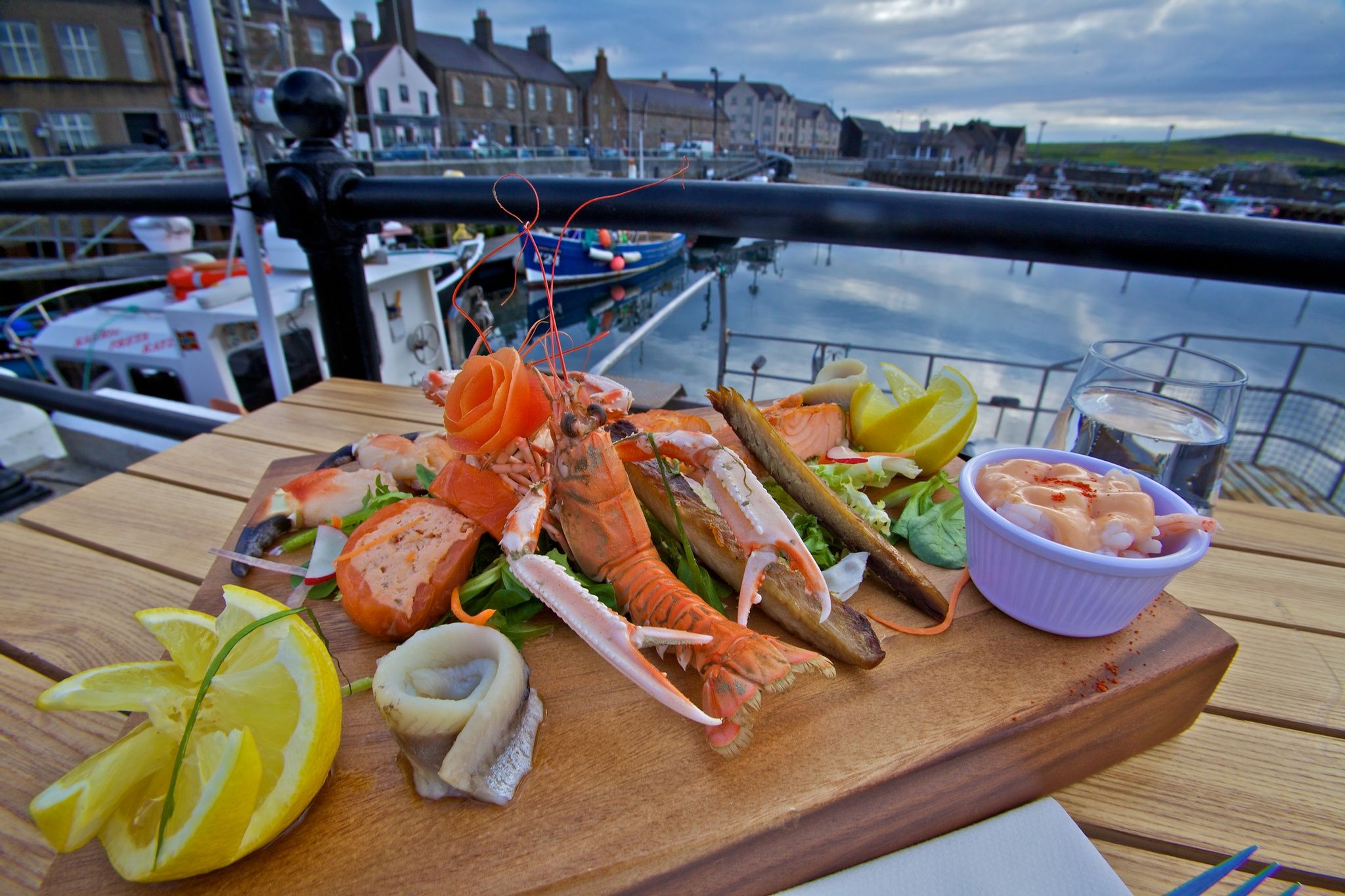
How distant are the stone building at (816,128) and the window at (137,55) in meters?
69.6

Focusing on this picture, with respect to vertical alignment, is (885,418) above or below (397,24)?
below

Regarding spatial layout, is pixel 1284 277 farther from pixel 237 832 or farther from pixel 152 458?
pixel 152 458

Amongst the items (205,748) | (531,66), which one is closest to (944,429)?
(205,748)

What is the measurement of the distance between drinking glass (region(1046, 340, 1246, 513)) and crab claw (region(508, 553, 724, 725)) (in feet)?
4.04

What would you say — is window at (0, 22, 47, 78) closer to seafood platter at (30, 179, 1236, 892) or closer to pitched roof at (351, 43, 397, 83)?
pitched roof at (351, 43, 397, 83)

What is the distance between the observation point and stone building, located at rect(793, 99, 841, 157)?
83.6m

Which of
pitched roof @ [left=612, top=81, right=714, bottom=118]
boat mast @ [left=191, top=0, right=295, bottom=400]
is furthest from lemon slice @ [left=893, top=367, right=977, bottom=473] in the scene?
pitched roof @ [left=612, top=81, right=714, bottom=118]

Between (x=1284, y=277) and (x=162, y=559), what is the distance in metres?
3.22

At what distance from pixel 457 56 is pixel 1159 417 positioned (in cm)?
6443

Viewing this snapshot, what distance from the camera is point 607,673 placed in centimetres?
122

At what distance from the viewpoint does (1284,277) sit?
5.33 ft

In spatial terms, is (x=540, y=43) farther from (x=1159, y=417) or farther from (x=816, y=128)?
(x=1159, y=417)

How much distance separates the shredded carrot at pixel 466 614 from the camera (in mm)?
1113

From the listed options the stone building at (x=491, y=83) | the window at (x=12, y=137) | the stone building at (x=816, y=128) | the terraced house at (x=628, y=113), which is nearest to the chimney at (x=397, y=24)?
the stone building at (x=491, y=83)
